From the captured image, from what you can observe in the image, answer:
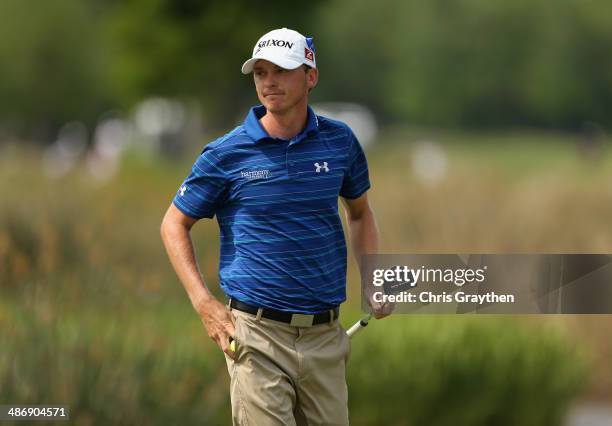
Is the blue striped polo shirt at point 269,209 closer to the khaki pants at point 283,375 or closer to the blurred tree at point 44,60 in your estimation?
the khaki pants at point 283,375

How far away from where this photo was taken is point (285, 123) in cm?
498

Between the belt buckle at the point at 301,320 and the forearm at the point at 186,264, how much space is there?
0.31 metres

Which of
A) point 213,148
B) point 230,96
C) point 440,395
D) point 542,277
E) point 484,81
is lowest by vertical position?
point 440,395

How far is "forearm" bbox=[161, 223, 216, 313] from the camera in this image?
4844 mm

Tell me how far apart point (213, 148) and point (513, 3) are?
4916 centimetres

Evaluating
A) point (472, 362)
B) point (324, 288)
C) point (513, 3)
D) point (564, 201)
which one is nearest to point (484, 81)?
point (513, 3)

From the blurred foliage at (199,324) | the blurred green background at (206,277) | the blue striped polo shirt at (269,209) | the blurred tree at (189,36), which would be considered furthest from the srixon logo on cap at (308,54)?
the blurred tree at (189,36)

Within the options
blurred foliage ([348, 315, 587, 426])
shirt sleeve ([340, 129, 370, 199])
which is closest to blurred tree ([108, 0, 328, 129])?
blurred foliage ([348, 315, 587, 426])

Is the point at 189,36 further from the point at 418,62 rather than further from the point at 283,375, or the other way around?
the point at 418,62

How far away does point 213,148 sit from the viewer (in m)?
4.91

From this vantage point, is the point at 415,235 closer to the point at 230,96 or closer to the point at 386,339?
the point at 386,339

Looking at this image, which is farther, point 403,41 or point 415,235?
point 403,41

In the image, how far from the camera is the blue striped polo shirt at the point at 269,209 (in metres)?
4.90

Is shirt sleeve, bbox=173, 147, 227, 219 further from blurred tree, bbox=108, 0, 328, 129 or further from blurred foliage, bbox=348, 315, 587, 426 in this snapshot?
blurred tree, bbox=108, 0, 328, 129
